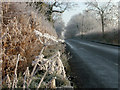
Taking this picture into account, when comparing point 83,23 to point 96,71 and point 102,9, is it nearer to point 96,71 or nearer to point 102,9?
point 102,9

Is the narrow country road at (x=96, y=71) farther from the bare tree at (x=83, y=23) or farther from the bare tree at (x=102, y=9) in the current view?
the bare tree at (x=83, y=23)

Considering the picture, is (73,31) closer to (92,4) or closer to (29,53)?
(92,4)

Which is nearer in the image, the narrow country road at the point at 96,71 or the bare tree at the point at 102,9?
the narrow country road at the point at 96,71

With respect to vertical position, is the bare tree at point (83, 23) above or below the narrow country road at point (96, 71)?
above

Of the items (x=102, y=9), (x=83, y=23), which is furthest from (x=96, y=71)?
(x=83, y=23)

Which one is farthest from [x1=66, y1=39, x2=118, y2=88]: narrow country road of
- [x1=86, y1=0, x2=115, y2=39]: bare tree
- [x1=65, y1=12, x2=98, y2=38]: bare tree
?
[x1=65, y1=12, x2=98, y2=38]: bare tree

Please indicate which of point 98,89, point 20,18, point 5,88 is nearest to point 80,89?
point 98,89

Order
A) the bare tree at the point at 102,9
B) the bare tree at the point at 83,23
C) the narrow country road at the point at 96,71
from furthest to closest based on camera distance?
1. the bare tree at the point at 83,23
2. the bare tree at the point at 102,9
3. the narrow country road at the point at 96,71

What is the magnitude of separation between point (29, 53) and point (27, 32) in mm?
582

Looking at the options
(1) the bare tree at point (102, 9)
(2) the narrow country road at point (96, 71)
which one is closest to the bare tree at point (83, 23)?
(1) the bare tree at point (102, 9)

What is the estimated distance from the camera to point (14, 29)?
310cm

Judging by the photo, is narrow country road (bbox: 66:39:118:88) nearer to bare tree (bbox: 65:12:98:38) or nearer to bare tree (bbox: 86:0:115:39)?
bare tree (bbox: 86:0:115:39)

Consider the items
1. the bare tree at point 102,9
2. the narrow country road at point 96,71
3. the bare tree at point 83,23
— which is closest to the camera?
the narrow country road at point 96,71

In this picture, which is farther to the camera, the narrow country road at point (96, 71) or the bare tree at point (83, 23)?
the bare tree at point (83, 23)
